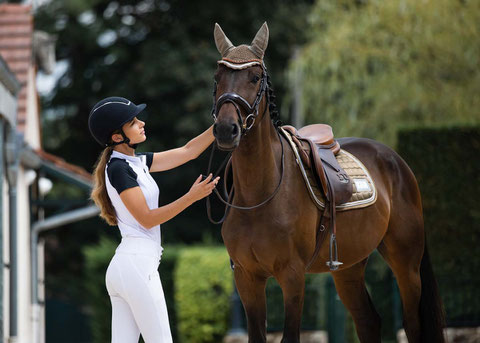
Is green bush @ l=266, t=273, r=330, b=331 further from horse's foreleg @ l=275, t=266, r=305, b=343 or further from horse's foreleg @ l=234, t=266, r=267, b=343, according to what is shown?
horse's foreleg @ l=275, t=266, r=305, b=343

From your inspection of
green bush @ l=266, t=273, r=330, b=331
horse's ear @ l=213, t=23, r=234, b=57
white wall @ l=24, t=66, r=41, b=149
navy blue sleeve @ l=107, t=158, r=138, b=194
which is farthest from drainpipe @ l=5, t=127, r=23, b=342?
navy blue sleeve @ l=107, t=158, r=138, b=194

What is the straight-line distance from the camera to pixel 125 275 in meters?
4.00

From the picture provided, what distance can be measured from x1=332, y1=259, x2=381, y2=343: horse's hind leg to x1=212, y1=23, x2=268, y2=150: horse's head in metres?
1.73

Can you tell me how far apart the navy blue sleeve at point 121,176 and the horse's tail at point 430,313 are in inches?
107

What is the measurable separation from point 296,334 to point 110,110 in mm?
1686

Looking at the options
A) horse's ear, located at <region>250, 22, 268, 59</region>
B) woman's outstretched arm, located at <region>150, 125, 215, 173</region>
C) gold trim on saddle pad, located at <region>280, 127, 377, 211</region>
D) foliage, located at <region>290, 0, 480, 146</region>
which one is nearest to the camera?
horse's ear, located at <region>250, 22, 268, 59</region>

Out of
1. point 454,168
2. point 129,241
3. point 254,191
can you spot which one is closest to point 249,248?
point 254,191

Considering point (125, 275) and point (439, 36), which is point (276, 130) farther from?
point (439, 36)

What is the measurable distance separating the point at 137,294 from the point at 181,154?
115 cm

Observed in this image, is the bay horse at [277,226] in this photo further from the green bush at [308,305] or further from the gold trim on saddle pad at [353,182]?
the green bush at [308,305]

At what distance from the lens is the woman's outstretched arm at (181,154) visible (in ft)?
15.6

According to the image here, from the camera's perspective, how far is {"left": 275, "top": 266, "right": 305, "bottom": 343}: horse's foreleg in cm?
448

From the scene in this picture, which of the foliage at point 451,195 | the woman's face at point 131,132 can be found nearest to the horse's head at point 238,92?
the woman's face at point 131,132

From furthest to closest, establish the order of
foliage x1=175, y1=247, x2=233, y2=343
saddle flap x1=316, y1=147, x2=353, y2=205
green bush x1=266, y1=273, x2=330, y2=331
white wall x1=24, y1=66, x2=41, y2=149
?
foliage x1=175, y1=247, x2=233, y2=343
white wall x1=24, y1=66, x2=41, y2=149
green bush x1=266, y1=273, x2=330, y2=331
saddle flap x1=316, y1=147, x2=353, y2=205
